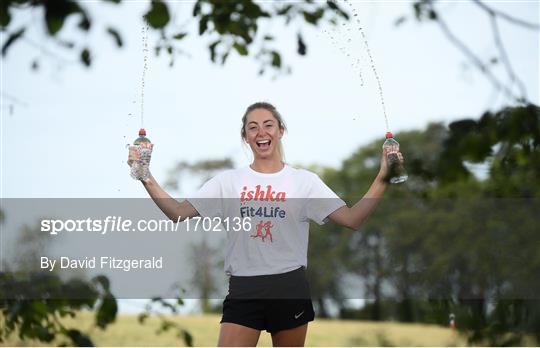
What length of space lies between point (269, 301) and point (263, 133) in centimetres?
90

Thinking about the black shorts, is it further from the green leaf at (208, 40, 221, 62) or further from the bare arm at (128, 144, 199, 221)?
the green leaf at (208, 40, 221, 62)

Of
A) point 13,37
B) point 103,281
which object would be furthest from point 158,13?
point 103,281

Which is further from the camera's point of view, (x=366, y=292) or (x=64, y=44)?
(x=366, y=292)

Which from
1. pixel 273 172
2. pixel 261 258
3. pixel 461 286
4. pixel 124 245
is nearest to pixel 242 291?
pixel 261 258

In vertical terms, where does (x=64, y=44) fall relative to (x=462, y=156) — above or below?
above

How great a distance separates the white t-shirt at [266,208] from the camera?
14.3ft

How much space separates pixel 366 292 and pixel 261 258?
27.3m

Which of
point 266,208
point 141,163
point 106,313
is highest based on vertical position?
point 141,163

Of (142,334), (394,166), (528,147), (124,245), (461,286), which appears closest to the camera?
(394,166)

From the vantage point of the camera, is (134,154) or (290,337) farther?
(134,154)

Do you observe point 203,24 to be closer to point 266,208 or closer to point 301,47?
point 301,47

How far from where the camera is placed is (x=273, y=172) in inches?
181

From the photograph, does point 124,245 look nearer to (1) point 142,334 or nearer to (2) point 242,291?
(2) point 242,291

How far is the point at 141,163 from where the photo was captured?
4641 mm
